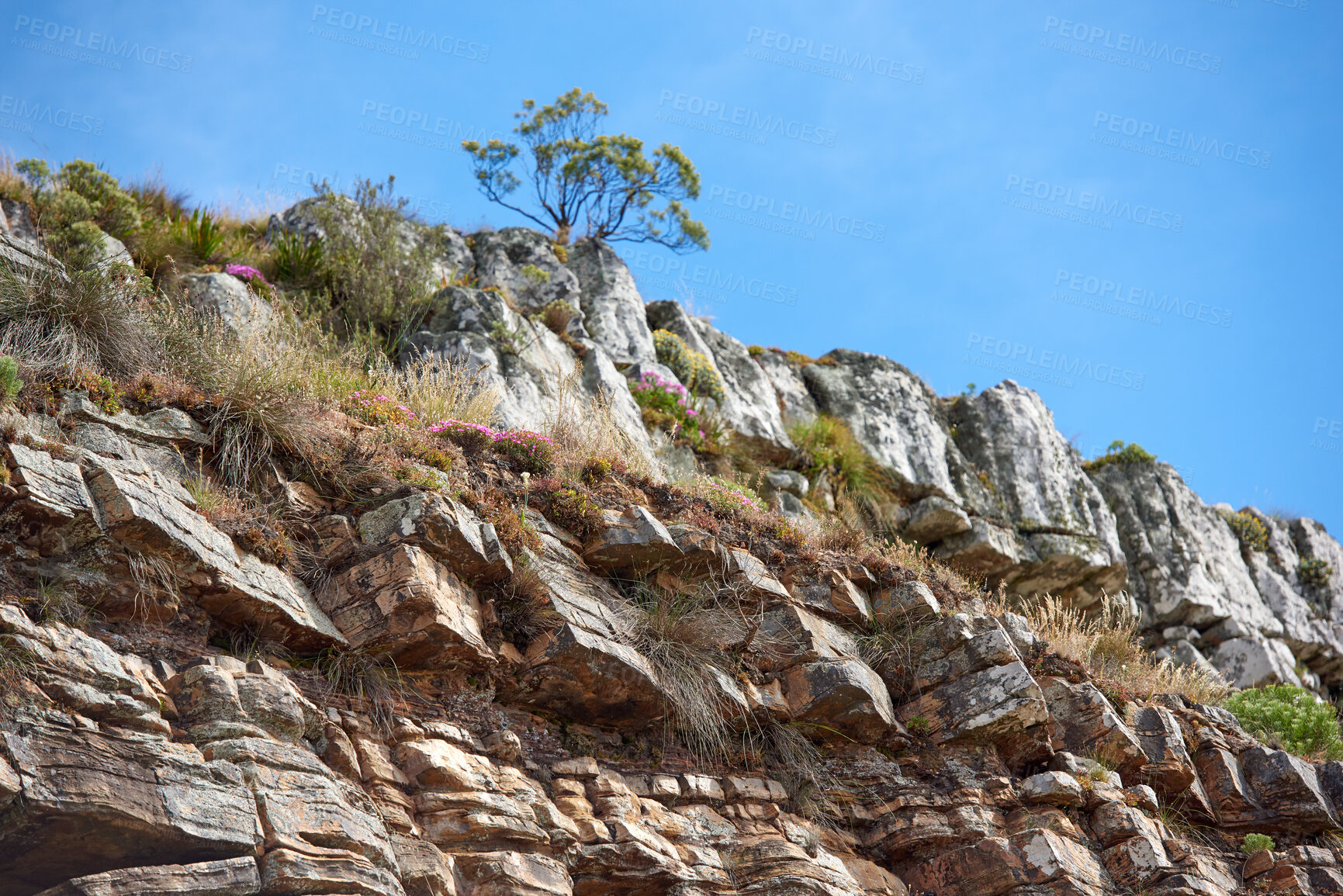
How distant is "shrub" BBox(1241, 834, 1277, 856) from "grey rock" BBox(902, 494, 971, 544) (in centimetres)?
615

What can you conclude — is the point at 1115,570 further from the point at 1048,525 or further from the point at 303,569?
the point at 303,569

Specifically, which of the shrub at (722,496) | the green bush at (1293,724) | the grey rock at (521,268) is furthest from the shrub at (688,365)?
the green bush at (1293,724)

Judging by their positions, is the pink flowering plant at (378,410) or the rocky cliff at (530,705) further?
the pink flowering plant at (378,410)

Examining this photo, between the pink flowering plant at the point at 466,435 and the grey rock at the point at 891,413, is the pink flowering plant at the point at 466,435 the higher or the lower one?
the lower one

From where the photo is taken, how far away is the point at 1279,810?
9641 millimetres

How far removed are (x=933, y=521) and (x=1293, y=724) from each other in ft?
16.7

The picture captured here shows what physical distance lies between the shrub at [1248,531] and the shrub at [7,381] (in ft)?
65.5

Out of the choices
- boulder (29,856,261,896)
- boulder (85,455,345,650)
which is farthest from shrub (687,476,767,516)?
boulder (29,856,261,896)

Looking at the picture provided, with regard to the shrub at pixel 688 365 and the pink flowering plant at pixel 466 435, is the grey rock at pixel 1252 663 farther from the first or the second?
the pink flowering plant at pixel 466 435

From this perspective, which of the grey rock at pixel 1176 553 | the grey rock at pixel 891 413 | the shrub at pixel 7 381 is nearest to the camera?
the shrub at pixel 7 381

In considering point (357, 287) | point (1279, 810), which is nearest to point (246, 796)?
point (357, 287)

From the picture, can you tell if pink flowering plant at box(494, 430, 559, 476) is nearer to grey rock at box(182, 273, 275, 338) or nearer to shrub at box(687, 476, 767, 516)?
shrub at box(687, 476, 767, 516)

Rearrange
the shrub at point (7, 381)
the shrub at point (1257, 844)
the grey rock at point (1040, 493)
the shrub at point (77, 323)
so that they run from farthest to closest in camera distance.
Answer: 1. the grey rock at point (1040, 493)
2. the shrub at point (1257, 844)
3. the shrub at point (77, 323)
4. the shrub at point (7, 381)

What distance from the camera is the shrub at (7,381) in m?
5.95
